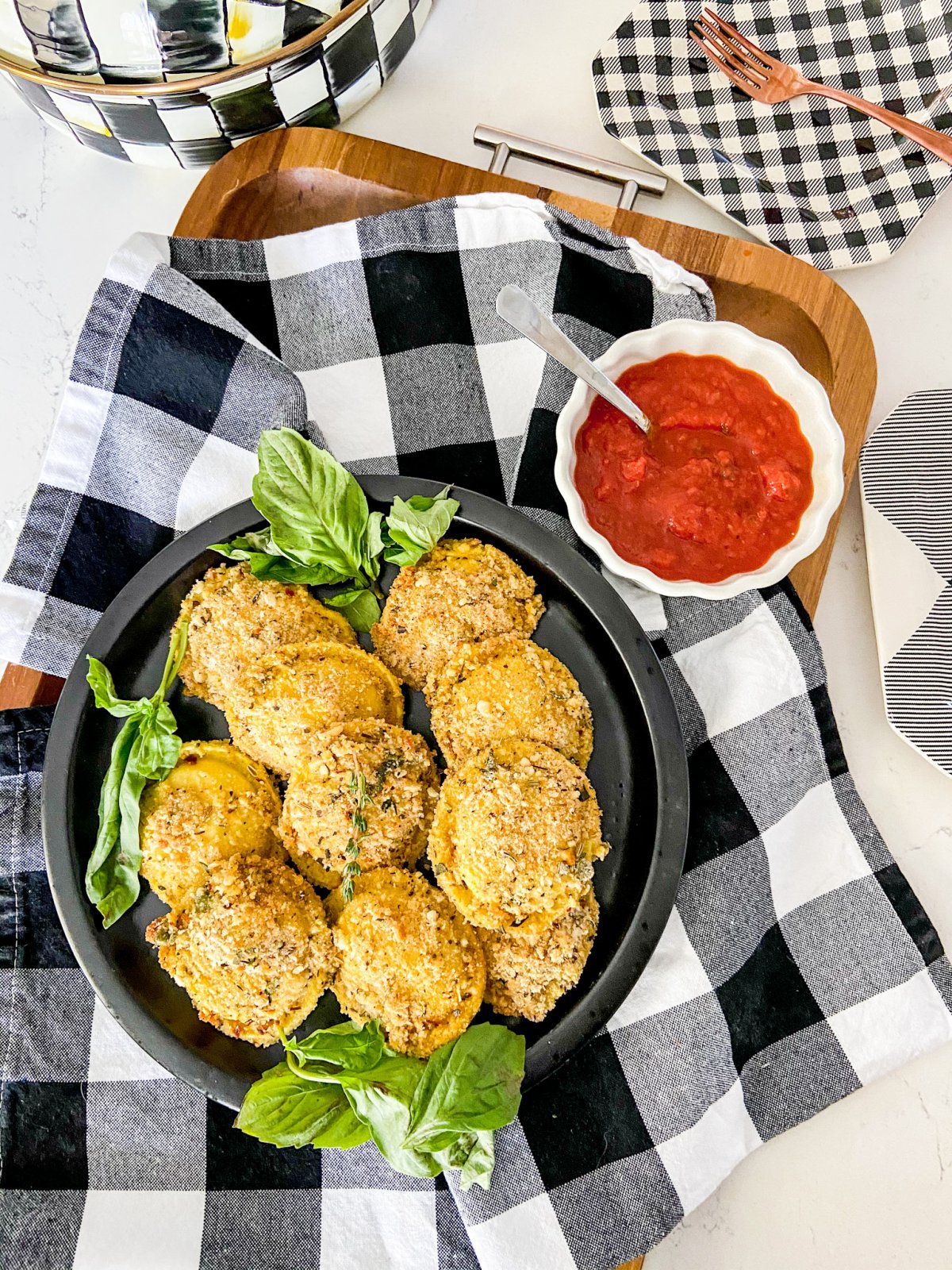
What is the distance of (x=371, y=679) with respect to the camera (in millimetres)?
1884

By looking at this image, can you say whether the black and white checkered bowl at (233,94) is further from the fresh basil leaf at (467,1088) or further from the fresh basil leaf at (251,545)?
the fresh basil leaf at (467,1088)

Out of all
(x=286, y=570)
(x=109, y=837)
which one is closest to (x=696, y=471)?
(x=286, y=570)

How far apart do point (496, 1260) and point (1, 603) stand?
1.64 metres

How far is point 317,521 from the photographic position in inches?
74.2

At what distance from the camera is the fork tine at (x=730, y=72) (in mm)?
2438

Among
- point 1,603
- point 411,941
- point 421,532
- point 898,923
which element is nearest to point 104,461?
point 1,603

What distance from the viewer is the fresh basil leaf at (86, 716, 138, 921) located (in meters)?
1.83

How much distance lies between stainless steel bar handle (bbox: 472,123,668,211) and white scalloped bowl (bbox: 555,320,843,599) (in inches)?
21.7

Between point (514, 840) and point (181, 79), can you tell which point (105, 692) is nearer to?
point (514, 840)

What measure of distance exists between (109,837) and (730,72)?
2.21 metres

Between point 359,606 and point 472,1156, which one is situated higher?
point 359,606

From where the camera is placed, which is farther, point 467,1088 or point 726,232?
point 726,232

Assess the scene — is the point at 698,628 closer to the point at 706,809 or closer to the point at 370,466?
the point at 706,809

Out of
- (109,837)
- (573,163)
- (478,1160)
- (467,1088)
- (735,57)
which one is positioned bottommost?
(478,1160)
